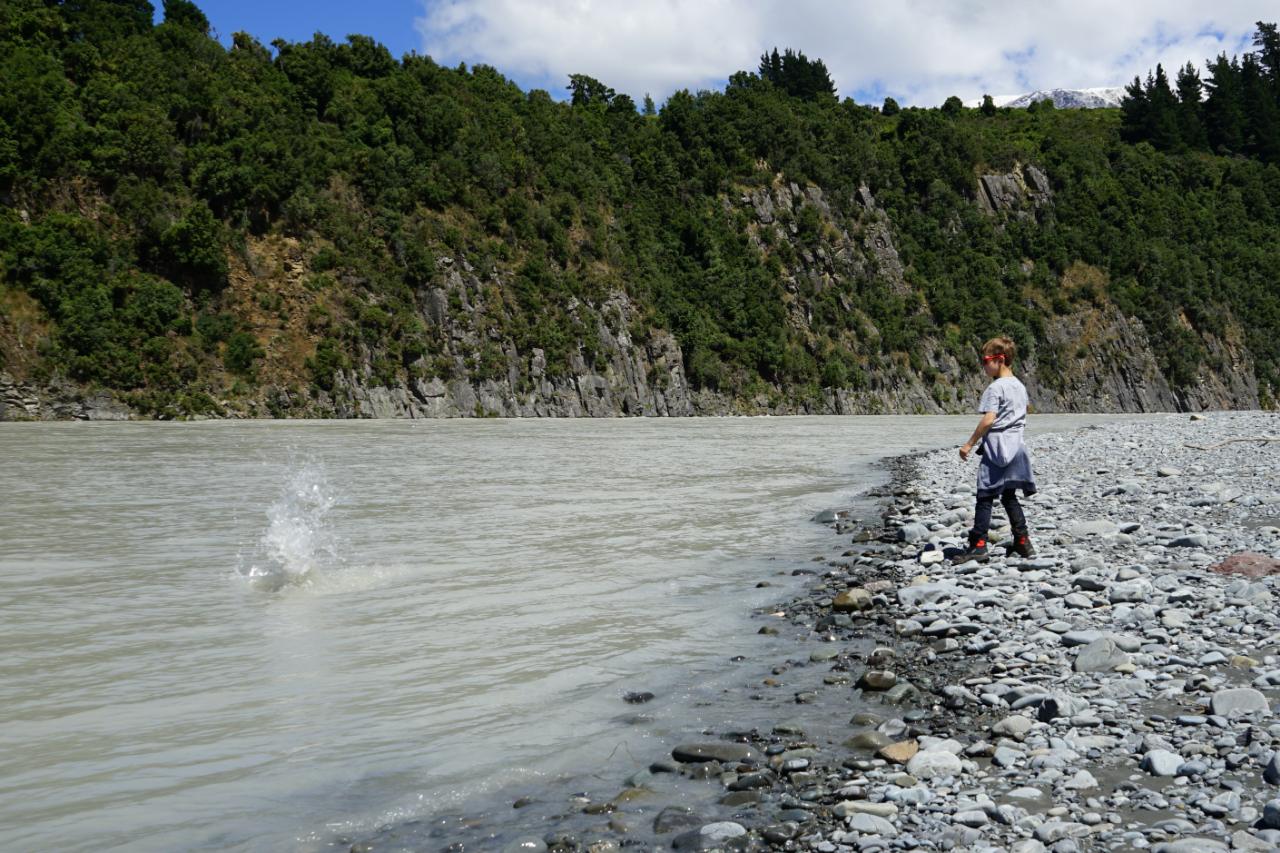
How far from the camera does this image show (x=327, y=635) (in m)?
8.02

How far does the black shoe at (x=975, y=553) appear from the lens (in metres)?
10.0

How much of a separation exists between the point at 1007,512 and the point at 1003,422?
950 millimetres

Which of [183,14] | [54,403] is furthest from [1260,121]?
[54,403]

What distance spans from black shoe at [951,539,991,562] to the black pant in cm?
6

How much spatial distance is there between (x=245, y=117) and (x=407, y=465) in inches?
1644

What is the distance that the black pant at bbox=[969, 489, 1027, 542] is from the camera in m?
9.84

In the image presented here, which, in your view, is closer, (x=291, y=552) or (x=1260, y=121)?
(x=291, y=552)

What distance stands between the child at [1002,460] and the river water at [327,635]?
2366mm

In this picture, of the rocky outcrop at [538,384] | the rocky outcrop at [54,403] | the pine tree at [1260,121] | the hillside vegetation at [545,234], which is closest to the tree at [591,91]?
the hillside vegetation at [545,234]

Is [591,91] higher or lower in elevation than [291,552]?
higher

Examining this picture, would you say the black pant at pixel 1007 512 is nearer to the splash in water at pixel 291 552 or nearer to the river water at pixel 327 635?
the river water at pixel 327 635

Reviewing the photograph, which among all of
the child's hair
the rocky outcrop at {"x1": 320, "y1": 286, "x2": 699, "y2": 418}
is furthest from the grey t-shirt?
the rocky outcrop at {"x1": 320, "y1": 286, "x2": 699, "y2": 418}

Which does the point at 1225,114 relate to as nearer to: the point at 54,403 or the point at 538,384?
the point at 538,384

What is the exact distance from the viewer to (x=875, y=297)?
86.8 meters
